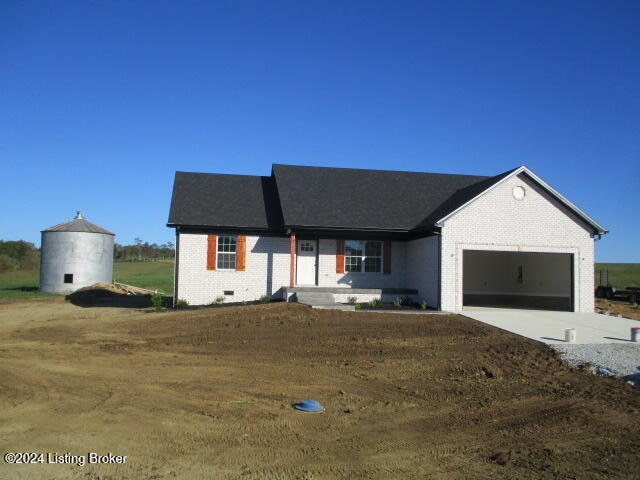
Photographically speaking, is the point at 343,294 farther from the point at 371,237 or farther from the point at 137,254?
the point at 137,254

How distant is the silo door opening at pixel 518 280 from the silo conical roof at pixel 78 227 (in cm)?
2168

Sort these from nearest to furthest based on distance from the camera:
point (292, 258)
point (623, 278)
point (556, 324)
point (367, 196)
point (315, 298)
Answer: point (556, 324)
point (315, 298)
point (292, 258)
point (367, 196)
point (623, 278)

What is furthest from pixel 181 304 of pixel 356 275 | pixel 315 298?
pixel 356 275

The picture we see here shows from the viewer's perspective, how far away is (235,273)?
69.4ft

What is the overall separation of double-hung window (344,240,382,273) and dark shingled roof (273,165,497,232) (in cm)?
127

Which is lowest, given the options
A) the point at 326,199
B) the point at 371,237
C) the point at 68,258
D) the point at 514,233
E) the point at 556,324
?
the point at 556,324

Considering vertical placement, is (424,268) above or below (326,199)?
below

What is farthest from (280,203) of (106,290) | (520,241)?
(106,290)

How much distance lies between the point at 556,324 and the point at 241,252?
38.2ft

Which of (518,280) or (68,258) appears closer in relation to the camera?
(518,280)

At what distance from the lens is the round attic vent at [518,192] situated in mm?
19484

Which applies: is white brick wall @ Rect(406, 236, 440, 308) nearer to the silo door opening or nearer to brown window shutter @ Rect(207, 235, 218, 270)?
the silo door opening

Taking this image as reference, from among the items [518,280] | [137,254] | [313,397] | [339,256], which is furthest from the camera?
[137,254]

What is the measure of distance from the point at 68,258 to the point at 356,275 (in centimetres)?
1866
